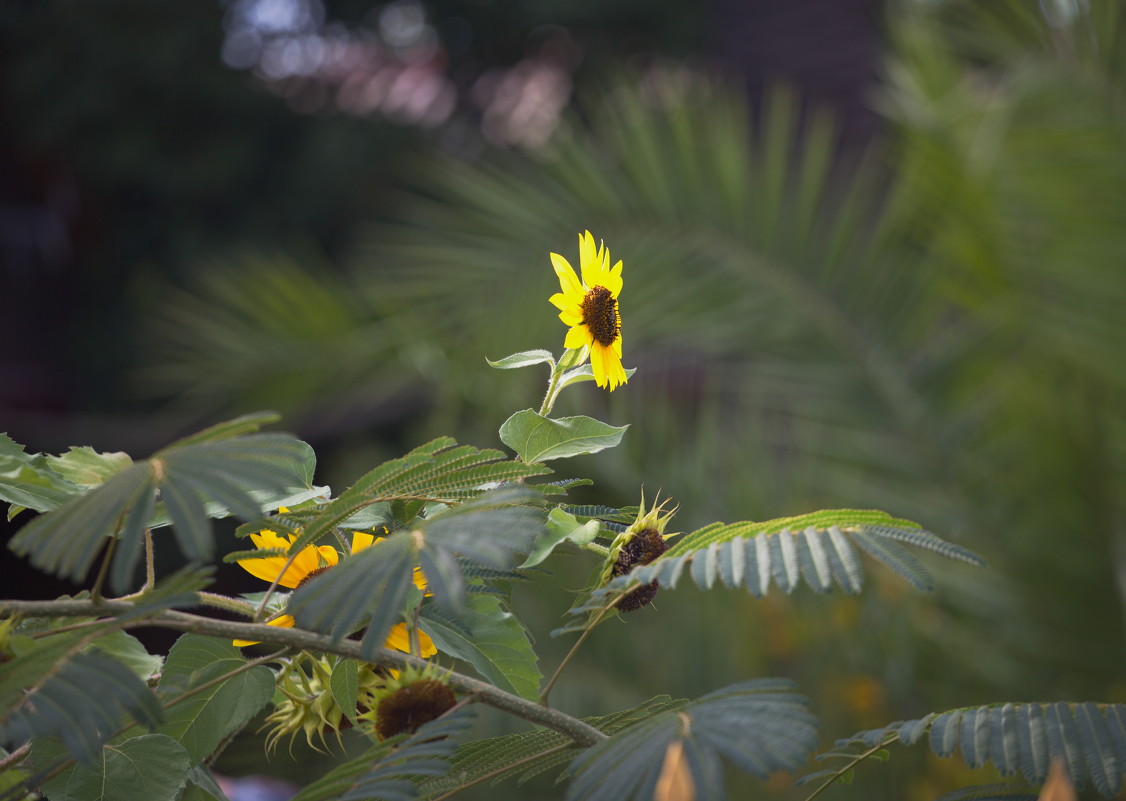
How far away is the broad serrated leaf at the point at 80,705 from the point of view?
289mm

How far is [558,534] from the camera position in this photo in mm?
361

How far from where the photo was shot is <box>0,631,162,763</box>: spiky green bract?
11.4 inches

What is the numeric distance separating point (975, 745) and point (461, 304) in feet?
5.03

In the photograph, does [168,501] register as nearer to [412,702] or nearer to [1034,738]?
[412,702]

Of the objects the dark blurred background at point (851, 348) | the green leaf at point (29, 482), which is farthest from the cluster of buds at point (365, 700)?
the dark blurred background at point (851, 348)

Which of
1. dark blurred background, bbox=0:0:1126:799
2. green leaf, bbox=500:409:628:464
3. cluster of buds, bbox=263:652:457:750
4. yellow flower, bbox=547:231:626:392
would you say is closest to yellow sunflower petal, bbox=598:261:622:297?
yellow flower, bbox=547:231:626:392

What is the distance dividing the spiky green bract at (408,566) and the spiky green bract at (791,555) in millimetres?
47

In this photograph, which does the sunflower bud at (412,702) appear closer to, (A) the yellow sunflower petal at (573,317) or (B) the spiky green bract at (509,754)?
(B) the spiky green bract at (509,754)

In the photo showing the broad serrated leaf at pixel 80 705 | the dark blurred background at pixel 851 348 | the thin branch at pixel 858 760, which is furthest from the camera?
the dark blurred background at pixel 851 348

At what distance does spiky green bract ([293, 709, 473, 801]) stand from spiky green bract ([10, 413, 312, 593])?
85mm

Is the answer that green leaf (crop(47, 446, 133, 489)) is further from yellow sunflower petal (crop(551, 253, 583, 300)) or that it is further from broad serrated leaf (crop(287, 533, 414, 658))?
yellow sunflower petal (crop(551, 253, 583, 300))

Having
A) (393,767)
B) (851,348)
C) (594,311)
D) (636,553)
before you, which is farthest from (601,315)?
(851,348)

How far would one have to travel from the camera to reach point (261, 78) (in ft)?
14.9

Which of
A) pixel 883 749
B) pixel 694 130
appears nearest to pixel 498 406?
pixel 694 130
